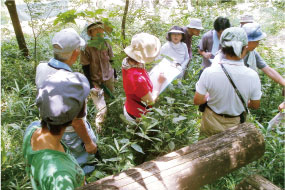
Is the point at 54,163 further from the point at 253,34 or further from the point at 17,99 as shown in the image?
the point at 17,99

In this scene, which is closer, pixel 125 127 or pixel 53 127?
pixel 53 127

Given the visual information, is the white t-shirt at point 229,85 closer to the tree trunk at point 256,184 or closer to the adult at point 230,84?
the adult at point 230,84

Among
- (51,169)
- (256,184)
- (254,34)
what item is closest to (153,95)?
(256,184)

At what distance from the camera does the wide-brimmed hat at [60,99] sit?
130 centimetres

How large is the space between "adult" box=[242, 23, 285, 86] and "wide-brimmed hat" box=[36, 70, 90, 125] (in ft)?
7.44

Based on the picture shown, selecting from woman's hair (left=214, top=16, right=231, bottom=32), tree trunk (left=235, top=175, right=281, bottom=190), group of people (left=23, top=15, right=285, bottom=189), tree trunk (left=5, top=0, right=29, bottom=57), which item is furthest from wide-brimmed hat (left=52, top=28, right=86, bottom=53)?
tree trunk (left=5, top=0, right=29, bottom=57)

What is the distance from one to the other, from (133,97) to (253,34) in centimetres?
164

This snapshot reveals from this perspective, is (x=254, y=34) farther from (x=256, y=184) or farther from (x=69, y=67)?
(x=69, y=67)

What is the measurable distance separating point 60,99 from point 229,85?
158 cm

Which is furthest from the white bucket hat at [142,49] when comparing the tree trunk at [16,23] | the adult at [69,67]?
the tree trunk at [16,23]

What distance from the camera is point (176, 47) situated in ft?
14.5

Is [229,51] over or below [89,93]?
over

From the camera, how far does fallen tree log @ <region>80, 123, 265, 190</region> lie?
1581mm

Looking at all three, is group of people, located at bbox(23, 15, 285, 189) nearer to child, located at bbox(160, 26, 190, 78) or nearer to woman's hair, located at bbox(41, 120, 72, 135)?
woman's hair, located at bbox(41, 120, 72, 135)
